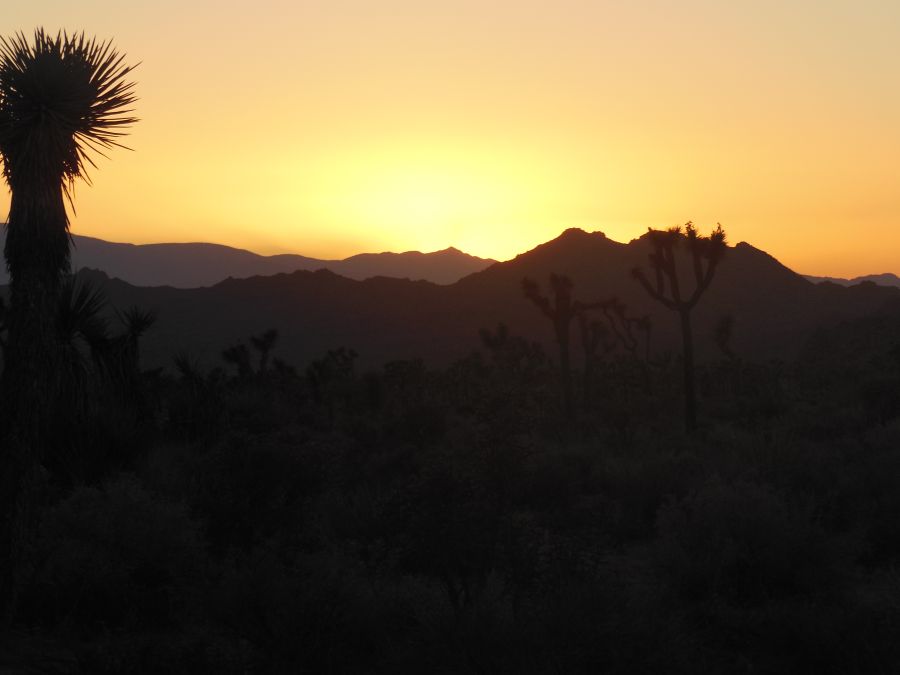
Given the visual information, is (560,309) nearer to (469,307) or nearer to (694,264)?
(694,264)

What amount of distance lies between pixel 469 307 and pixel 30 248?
316 feet

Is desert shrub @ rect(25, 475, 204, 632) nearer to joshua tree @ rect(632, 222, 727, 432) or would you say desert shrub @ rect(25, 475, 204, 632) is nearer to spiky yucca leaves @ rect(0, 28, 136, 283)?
spiky yucca leaves @ rect(0, 28, 136, 283)

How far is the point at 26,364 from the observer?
30.7ft

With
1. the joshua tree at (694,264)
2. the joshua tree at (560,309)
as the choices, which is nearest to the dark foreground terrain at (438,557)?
the joshua tree at (694,264)

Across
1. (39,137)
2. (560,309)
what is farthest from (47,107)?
(560,309)

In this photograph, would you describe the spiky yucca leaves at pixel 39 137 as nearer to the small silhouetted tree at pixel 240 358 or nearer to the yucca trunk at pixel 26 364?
the yucca trunk at pixel 26 364

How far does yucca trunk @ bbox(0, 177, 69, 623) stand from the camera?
363 inches

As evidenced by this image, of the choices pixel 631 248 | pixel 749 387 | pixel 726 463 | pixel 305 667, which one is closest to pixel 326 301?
pixel 631 248

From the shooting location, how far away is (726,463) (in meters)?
16.7

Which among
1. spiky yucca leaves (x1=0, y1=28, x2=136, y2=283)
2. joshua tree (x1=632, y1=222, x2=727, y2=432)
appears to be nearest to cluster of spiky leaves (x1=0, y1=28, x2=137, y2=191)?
spiky yucca leaves (x1=0, y1=28, x2=136, y2=283)

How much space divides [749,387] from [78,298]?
38.9 meters

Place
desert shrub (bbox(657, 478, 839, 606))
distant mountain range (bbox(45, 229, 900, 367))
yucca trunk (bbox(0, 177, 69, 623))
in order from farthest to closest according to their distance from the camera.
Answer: distant mountain range (bbox(45, 229, 900, 367)) → desert shrub (bbox(657, 478, 839, 606)) → yucca trunk (bbox(0, 177, 69, 623))

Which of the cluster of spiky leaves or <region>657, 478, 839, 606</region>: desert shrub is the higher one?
the cluster of spiky leaves

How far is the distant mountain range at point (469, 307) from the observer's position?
313 feet
